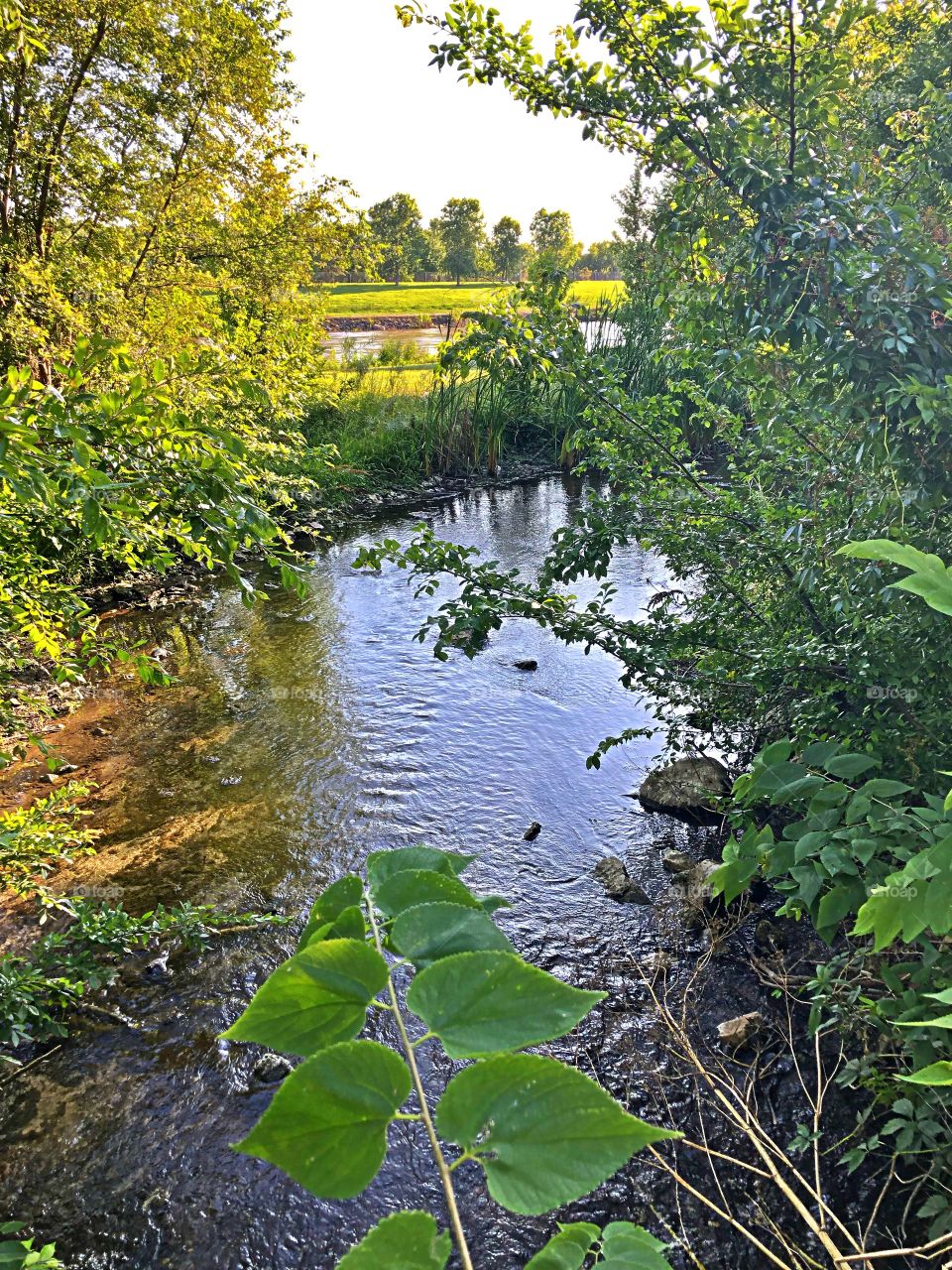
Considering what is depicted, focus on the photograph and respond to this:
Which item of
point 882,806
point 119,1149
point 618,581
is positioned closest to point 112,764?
point 119,1149

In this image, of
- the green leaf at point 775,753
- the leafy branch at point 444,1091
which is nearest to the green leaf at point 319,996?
the leafy branch at point 444,1091

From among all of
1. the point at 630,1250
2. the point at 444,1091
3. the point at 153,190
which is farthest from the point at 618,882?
the point at 153,190

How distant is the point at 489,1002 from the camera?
412 millimetres

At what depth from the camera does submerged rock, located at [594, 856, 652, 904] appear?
10.5ft

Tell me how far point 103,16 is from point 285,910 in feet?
25.2

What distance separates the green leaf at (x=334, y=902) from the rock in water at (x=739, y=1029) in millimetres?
2365

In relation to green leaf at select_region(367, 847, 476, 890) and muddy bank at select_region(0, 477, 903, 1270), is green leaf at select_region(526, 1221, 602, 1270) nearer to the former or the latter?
green leaf at select_region(367, 847, 476, 890)

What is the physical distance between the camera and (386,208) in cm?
5175

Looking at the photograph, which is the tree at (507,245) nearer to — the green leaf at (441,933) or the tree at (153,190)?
the tree at (153,190)

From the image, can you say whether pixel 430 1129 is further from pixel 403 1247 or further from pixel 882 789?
pixel 882 789

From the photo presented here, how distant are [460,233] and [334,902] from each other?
215ft

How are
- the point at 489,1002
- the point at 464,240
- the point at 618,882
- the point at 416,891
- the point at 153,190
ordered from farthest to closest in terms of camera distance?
1. the point at 464,240
2. the point at 153,190
3. the point at 618,882
4. the point at 416,891
5. the point at 489,1002

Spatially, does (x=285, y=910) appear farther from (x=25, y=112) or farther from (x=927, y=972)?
(x=25, y=112)

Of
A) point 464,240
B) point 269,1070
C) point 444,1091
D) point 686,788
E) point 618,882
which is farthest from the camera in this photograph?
point 464,240
